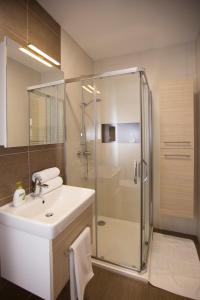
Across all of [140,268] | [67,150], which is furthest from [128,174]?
[140,268]

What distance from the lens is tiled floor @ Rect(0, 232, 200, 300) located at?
1.41 meters

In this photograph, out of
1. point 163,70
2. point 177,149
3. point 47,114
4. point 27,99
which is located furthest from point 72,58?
point 177,149

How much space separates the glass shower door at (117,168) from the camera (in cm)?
206

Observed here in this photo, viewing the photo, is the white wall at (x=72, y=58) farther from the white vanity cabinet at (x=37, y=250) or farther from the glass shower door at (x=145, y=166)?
the white vanity cabinet at (x=37, y=250)

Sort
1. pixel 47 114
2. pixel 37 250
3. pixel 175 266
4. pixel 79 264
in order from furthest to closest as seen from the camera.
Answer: pixel 175 266 < pixel 47 114 < pixel 79 264 < pixel 37 250

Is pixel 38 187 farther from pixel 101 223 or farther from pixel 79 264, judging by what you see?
pixel 101 223

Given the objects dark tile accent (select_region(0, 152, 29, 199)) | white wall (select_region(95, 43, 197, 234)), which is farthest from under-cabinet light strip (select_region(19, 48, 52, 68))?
white wall (select_region(95, 43, 197, 234))

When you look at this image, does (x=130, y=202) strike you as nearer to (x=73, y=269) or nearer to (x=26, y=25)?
(x=73, y=269)

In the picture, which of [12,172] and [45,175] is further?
[45,175]

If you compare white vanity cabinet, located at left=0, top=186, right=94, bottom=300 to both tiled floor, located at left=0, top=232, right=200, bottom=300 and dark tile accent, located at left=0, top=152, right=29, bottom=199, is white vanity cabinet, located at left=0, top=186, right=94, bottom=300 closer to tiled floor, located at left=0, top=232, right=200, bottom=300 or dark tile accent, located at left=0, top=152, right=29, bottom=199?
dark tile accent, located at left=0, top=152, right=29, bottom=199

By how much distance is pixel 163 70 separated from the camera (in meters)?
2.45

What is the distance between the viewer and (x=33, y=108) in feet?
5.11

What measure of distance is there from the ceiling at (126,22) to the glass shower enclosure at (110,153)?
581 millimetres

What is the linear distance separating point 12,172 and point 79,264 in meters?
0.88
